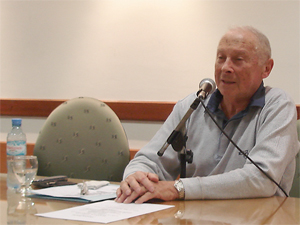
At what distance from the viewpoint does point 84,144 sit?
Answer: 76.9 inches

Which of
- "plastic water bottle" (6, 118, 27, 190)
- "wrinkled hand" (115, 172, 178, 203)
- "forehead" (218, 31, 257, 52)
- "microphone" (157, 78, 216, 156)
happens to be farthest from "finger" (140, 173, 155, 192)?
"forehead" (218, 31, 257, 52)

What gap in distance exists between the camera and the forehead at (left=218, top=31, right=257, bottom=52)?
163 cm

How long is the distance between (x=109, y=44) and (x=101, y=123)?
0.96 m

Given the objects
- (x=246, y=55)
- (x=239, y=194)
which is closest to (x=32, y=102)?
(x=246, y=55)

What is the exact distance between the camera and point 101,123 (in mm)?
1953

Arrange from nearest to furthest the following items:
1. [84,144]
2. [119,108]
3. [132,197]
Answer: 1. [132,197]
2. [84,144]
3. [119,108]

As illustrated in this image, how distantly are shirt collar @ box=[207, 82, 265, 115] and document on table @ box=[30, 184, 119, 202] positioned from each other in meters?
0.59

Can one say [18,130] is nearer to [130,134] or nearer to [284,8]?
[130,134]

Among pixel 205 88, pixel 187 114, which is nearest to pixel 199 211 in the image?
pixel 187 114

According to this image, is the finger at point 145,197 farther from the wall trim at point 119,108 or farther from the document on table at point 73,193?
the wall trim at point 119,108

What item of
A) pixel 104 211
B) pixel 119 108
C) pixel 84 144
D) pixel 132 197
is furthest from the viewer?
pixel 119 108

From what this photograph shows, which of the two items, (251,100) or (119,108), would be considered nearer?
(251,100)

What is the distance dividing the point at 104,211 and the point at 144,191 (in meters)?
0.21

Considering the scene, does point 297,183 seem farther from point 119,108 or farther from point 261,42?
point 119,108
